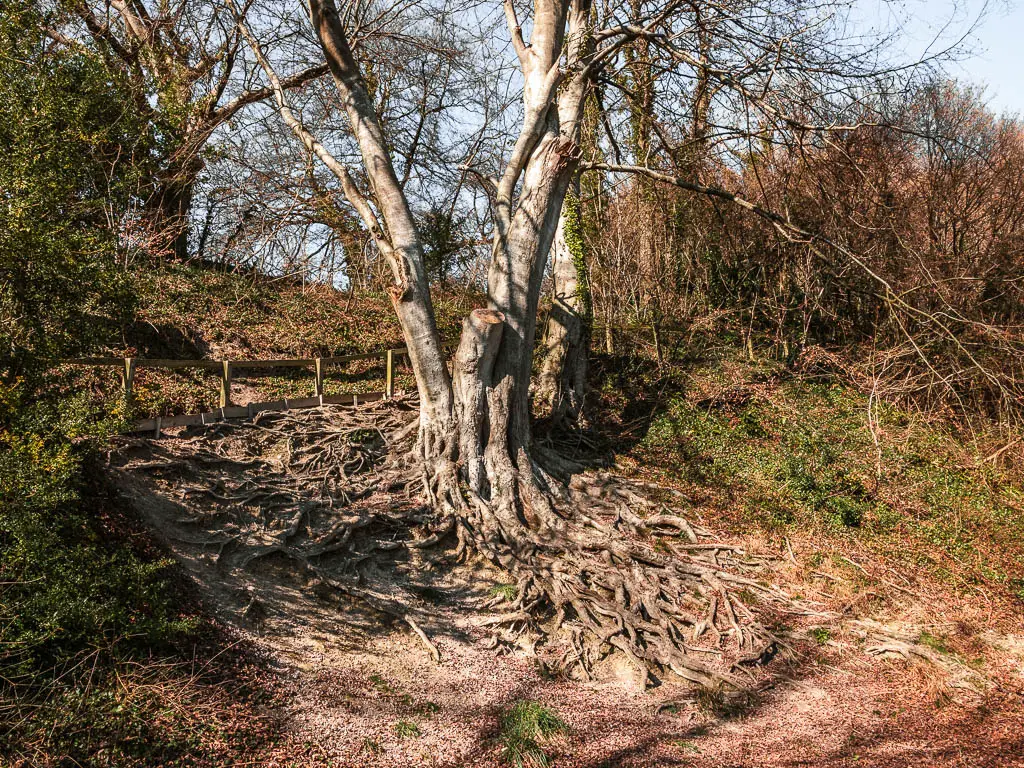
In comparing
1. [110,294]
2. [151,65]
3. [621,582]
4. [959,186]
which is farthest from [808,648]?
[151,65]

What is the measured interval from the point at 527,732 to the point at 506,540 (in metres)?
2.91

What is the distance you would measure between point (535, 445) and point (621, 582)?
115 inches

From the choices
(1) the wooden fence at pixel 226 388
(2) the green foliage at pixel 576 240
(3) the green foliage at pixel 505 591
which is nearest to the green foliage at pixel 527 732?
(3) the green foliage at pixel 505 591

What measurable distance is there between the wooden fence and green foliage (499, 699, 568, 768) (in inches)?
207

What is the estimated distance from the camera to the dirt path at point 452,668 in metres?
5.44

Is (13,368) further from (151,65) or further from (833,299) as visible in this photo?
(833,299)

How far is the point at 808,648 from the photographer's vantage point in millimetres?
7223

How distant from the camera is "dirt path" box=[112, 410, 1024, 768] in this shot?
17.9ft

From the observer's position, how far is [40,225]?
5.79m

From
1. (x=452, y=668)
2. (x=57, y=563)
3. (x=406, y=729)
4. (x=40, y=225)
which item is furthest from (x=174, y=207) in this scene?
(x=406, y=729)

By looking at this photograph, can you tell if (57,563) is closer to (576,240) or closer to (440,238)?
Result: (576,240)

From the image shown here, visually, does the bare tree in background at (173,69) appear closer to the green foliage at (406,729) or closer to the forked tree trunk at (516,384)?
the forked tree trunk at (516,384)

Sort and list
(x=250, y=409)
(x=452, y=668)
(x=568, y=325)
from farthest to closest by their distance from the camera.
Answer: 1. (x=568, y=325)
2. (x=250, y=409)
3. (x=452, y=668)

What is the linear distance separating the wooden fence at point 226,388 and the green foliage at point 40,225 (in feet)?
3.49
